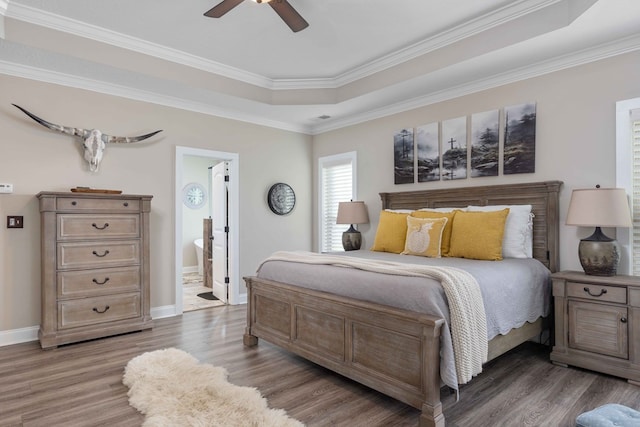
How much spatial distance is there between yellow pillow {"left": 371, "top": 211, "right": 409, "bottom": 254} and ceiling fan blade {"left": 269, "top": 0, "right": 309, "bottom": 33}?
221 cm

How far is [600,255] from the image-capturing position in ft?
9.48

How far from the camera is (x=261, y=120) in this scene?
5.41 metres

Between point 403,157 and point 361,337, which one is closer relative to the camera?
point 361,337

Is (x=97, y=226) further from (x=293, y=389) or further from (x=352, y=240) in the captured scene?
(x=352, y=240)

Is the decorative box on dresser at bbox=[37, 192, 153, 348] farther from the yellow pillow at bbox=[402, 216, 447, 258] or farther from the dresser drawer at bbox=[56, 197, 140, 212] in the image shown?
the yellow pillow at bbox=[402, 216, 447, 258]

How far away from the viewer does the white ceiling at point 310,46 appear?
3.01 metres

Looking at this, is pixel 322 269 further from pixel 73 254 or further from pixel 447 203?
pixel 73 254

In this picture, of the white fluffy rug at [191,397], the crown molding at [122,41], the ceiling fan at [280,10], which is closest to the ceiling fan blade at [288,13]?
the ceiling fan at [280,10]

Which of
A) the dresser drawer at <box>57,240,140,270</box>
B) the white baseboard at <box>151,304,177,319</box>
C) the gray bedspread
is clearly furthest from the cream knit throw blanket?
the white baseboard at <box>151,304,177,319</box>

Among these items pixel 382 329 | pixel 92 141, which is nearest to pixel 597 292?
pixel 382 329

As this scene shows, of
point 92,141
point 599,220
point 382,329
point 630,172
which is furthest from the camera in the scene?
point 92,141

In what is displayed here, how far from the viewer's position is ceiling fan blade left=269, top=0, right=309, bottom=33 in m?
2.57

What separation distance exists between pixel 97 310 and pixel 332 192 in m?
3.54

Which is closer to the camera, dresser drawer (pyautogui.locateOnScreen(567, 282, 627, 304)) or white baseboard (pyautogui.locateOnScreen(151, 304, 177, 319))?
dresser drawer (pyautogui.locateOnScreen(567, 282, 627, 304))
